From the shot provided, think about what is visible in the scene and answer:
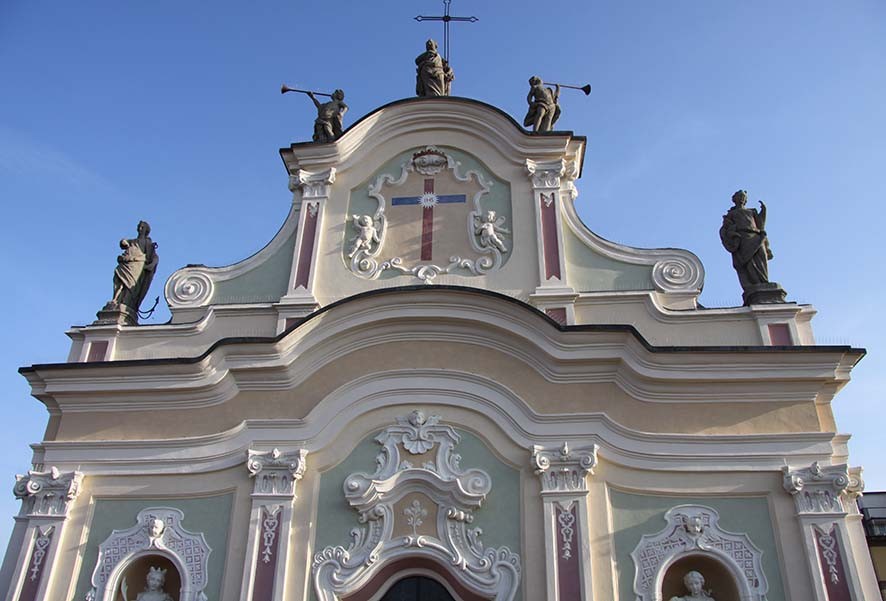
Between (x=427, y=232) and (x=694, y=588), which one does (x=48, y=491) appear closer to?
(x=427, y=232)

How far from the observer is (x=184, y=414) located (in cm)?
1000

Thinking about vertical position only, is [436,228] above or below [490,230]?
above

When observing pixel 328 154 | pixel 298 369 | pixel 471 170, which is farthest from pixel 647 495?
pixel 328 154

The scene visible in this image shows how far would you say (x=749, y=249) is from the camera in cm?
1046

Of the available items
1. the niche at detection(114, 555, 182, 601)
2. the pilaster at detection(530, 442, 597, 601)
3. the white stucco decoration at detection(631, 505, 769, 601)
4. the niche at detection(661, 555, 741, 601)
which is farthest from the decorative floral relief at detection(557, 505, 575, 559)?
the niche at detection(114, 555, 182, 601)

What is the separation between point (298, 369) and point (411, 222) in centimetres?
281

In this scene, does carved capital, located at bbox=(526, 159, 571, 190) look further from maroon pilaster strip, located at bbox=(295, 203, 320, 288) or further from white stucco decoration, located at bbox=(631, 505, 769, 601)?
white stucco decoration, located at bbox=(631, 505, 769, 601)

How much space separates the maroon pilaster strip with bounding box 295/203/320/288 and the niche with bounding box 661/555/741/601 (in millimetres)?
5900

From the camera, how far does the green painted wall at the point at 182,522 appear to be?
30.0ft

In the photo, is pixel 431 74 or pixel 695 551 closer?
pixel 695 551

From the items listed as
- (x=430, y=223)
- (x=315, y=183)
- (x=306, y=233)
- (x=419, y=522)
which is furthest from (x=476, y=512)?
(x=315, y=183)

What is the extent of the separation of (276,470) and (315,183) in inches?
175

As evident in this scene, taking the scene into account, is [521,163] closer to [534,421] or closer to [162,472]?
[534,421]

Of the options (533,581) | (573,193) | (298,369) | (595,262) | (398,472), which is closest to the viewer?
(533,581)
